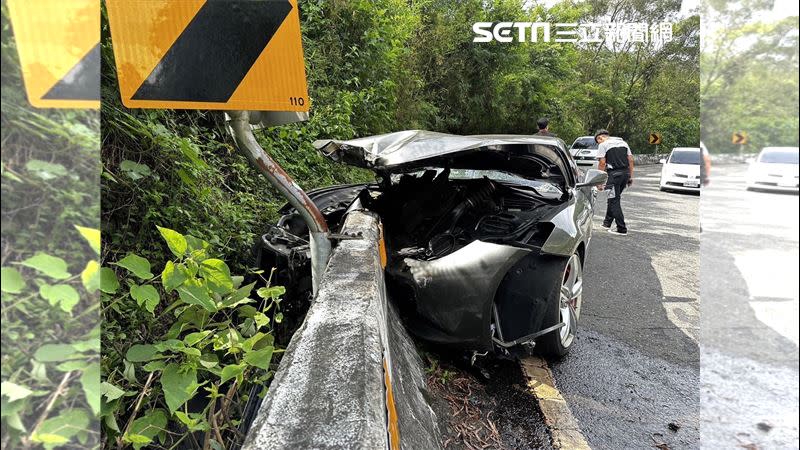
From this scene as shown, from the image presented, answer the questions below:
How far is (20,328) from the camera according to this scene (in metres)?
0.50

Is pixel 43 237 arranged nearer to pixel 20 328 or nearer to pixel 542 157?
pixel 20 328

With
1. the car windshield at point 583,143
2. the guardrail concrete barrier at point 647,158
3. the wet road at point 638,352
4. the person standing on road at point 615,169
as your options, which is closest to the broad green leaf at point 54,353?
the wet road at point 638,352

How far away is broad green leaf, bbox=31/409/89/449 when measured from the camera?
0.53m

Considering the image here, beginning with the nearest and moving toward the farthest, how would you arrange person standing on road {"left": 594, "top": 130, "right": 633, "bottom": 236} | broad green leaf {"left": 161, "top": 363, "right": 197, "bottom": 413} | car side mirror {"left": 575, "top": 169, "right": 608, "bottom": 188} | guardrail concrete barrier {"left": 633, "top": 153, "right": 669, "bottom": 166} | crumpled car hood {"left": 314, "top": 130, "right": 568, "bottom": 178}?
1. broad green leaf {"left": 161, "top": 363, "right": 197, "bottom": 413}
2. crumpled car hood {"left": 314, "top": 130, "right": 568, "bottom": 178}
3. car side mirror {"left": 575, "top": 169, "right": 608, "bottom": 188}
4. person standing on road {"left": 594, "top": 130, "right": 633, "bottom": 236}
5. guardrail concrete barrier {"left": 633, "top": 153, "right": 669, "bottom": 166}

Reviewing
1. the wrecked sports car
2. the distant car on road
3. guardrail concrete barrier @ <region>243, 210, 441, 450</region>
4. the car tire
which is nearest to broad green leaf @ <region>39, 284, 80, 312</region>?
guardrail concrete barrier @ <region>243, 210, 441, 450</region>

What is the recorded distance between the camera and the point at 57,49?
0.53m

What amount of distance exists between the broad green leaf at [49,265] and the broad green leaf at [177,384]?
3.04 feet

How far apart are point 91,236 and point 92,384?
7.9 inches

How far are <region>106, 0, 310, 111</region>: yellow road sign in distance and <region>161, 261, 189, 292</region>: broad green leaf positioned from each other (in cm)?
59

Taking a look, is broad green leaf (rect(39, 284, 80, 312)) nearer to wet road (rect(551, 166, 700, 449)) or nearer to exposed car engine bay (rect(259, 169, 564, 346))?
wet road (rect(551, 166, 700, 449))

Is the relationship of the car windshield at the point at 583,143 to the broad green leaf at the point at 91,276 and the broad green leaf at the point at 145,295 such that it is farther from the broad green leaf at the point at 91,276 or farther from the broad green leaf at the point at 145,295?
the broad green leaf at the point at 91,276

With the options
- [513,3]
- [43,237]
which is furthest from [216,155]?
[513,3]

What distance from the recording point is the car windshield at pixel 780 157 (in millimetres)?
478

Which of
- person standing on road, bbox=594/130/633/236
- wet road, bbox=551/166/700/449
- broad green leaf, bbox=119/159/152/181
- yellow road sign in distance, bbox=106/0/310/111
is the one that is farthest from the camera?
person standing on road, bbox=594/130/633/236
